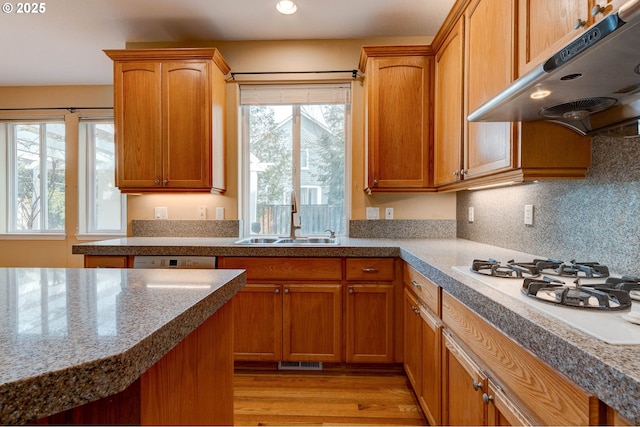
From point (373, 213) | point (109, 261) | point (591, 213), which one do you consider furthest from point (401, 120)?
point (109, 261)

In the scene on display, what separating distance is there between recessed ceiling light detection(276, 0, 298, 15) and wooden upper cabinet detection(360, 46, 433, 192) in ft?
1.90

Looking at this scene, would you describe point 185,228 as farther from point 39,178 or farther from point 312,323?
point 39,178

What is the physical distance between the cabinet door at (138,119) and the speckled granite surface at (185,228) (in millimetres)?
430

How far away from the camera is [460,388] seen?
122cm

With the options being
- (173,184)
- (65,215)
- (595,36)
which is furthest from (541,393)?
(65,215)

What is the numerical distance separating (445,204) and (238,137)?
1.82 meters

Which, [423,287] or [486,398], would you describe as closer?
[486,398]

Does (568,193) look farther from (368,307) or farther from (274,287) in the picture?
(274,287)

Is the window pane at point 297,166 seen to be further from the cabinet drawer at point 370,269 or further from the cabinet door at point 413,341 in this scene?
the cabinet door at point 413,341

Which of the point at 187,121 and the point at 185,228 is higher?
the point at 187,121

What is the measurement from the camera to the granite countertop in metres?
0.43

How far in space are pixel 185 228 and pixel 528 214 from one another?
2469mm

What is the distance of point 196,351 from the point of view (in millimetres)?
878

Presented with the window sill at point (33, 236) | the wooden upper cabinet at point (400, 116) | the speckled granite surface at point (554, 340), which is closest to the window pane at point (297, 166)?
the wooden upper cabinet at point (400, 116)
